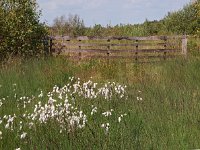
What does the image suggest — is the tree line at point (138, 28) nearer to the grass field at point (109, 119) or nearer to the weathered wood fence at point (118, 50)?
the weathered wood fence at point (118, 50)

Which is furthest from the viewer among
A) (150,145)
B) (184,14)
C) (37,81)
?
(184,14)

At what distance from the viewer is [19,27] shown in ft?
64.7

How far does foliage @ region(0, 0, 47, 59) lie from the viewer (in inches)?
760

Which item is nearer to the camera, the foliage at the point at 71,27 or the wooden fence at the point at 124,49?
the wooden fence at the point at 124,49

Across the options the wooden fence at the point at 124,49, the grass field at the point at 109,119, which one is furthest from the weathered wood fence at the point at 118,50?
the grass field at the point at 109,119

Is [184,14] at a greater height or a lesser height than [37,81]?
greater

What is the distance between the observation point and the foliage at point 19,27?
19.3m

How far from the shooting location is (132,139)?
537 cm

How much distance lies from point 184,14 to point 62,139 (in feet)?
119

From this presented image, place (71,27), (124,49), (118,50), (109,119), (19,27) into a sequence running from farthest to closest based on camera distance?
(71,27) < (124,49) < (118,50) < (19,27) < (109,119)

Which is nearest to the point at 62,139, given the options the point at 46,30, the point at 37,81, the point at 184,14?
the point at 37,81

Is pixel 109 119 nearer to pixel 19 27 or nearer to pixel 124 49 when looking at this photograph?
pixel 19 27

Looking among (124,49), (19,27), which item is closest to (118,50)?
(124,49)

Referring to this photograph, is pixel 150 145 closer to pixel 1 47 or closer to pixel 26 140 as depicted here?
pixel 26 140
